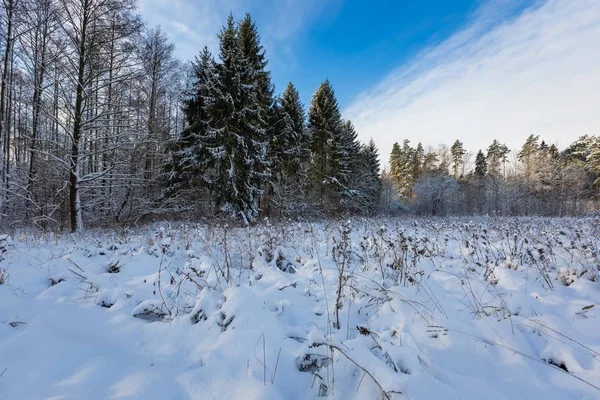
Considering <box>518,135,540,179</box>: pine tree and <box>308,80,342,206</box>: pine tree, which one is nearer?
<box>308,80,342,206</box>: pine tree

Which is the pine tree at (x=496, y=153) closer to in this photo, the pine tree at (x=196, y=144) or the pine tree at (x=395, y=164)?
the pine tree at (x=395, y=164)

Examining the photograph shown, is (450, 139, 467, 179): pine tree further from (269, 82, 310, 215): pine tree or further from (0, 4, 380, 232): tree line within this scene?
(269, 82, 310, 215): pine tree

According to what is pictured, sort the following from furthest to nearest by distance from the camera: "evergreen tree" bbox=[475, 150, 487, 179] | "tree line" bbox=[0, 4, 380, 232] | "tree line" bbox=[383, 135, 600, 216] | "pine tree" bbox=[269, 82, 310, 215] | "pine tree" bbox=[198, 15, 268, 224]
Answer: "evergreen tree" bbox=[475, 150, 487, 179] < "tree line" bbox=[383, 135, 600, 216] < "pine tree" bbox=[269, 82, 310, 215] < "pine tree" bbox=[198, 15, 268, 224] < "tree line" bbox=[0, 4, 380, 232]

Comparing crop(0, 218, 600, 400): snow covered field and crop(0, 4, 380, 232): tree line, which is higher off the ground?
crop(0, 4, 380, 232): tree line

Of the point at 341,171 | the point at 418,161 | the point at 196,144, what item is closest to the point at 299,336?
the point at 196,144

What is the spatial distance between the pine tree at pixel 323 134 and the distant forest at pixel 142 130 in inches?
3.4

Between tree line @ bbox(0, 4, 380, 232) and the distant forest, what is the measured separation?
64mm

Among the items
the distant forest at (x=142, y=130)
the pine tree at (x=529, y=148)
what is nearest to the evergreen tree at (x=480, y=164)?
the pine tree at (x=529, y=148)

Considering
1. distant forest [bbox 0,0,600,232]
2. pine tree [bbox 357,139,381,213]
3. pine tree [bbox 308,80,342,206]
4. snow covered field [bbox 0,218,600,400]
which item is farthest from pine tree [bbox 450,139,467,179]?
snow covered field [bbox 0,218,600,400]

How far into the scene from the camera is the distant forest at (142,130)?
8.44m

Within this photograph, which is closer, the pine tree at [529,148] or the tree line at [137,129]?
the tree line at [137,129]

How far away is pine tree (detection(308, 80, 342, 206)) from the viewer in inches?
830

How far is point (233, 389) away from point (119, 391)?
599 millimetres

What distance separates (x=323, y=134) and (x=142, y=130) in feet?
48.5
